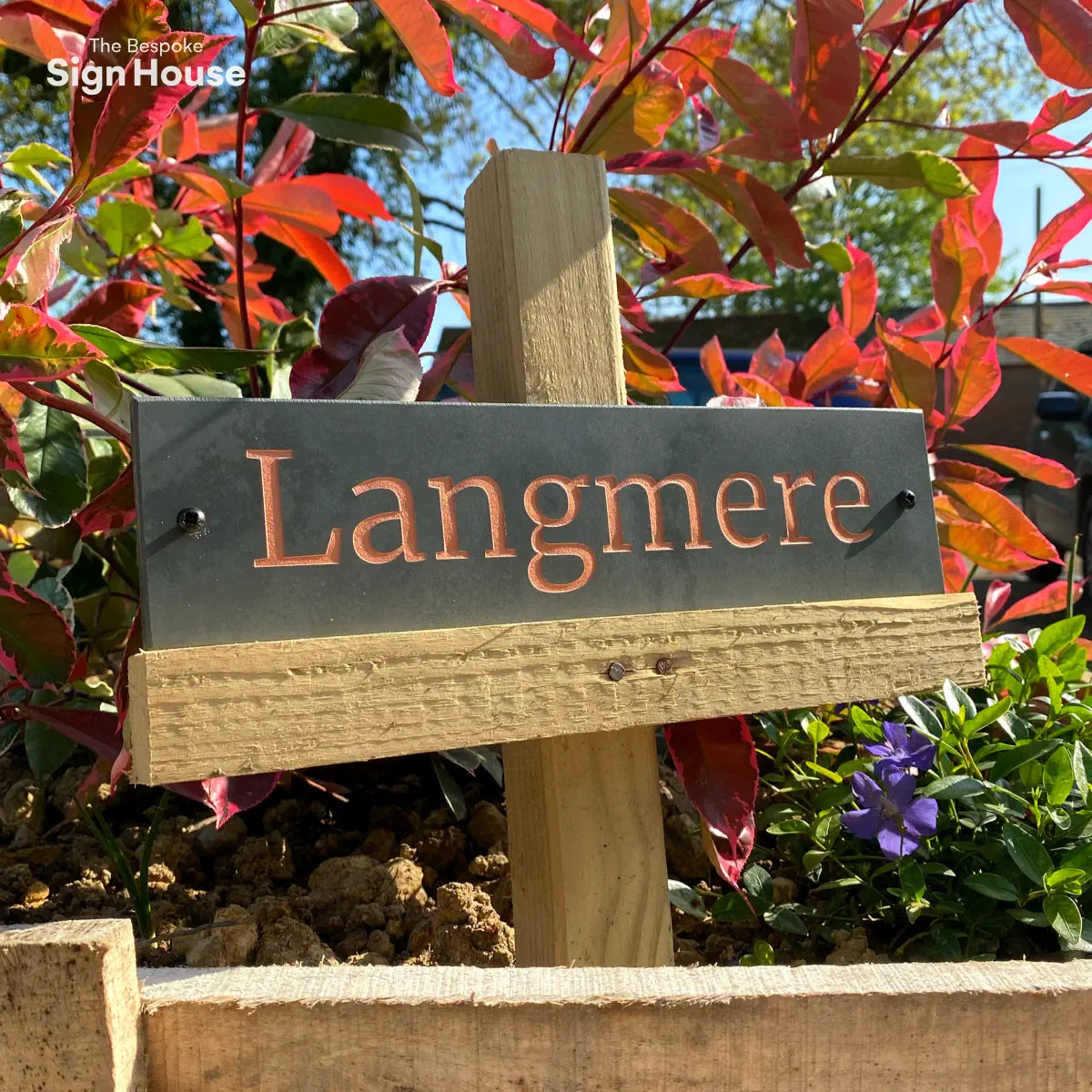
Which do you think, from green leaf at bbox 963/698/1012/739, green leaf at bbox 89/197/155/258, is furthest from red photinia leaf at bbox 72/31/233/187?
green leaf at bbox 963/698/1012/739

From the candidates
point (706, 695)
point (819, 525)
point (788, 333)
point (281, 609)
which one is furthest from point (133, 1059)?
point (788, 333)

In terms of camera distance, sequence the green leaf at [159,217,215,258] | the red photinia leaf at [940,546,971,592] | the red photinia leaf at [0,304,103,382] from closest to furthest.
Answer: the red photinia leaf at [0,304,103,382] < the red photinia leaf at [940,546,971,592] < the green leaf at [159,217,215,258]

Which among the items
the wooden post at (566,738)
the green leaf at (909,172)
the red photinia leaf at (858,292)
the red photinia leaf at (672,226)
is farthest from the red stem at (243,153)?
the red photinia leaf at (858,292)

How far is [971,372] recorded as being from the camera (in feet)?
3.66

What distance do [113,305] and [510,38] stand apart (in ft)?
Result: 1.51

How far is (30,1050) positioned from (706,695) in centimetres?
49

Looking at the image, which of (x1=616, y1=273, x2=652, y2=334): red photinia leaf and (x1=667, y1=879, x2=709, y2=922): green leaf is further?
(x1=616, y1=273, x2=652, y2=334): red photinia leaf

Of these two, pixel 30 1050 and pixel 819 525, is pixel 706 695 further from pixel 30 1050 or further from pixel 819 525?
pixel 30 1050

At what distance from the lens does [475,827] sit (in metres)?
1.20

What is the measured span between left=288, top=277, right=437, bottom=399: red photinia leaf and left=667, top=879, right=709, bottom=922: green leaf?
562mm

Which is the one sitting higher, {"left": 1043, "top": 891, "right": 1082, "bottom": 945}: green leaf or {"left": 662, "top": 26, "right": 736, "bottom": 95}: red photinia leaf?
{"left": 662, "top": 26, "right": 736, "bottom": 95}: red photinia leaf

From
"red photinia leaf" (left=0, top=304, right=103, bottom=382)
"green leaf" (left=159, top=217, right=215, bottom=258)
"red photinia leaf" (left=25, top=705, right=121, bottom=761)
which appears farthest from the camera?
"green leaf" (left=159, top=217, right=215, bottom=258)

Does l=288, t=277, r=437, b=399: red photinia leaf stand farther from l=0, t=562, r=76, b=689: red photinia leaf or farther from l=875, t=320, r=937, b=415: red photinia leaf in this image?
l=875, t=320, r=937, b=415: red photinia leaf

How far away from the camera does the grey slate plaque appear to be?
64 centimetres
